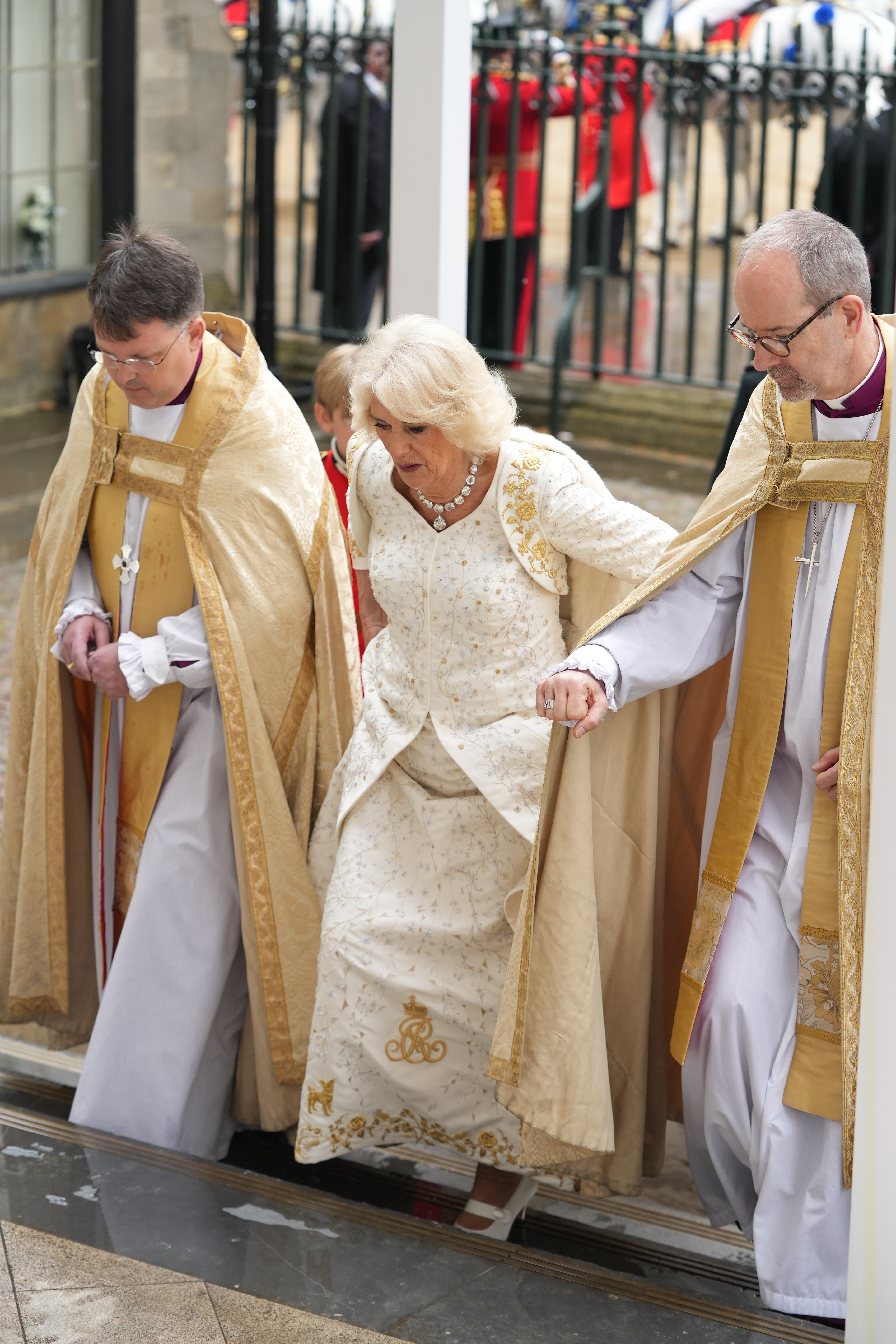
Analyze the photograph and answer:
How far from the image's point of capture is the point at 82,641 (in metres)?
3.90

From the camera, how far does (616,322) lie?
44.2 feet

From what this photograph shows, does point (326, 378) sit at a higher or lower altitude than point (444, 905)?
higher

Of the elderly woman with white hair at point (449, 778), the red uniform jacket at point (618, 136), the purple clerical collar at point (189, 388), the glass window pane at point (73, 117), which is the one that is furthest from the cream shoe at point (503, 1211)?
the glass window pane at point (73, 117)

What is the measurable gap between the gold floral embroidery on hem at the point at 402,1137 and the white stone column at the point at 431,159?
1900mm

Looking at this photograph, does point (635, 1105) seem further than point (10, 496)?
No

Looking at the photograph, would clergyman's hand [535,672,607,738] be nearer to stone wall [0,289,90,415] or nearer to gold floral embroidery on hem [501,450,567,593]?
gold floral embroidery on hem [501,450,567,593]

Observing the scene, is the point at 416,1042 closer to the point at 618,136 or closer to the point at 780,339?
the point at 780,339

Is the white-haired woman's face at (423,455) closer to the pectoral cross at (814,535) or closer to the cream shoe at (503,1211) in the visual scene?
the pectoral cross at (814,535)

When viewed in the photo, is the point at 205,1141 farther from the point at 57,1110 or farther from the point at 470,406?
the point at 470,406

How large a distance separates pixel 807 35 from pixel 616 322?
11.6 feet

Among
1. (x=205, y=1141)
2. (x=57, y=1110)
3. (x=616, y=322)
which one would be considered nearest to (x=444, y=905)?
(x=205, y=1141)

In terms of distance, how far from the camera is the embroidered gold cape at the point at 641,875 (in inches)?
125

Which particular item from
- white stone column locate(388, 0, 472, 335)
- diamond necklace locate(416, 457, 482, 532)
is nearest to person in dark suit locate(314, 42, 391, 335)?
white stone column locate(388, 0, 472, 335)

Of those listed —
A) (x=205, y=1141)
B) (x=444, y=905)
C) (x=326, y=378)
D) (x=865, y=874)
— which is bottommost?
(x=205, y=1141)
